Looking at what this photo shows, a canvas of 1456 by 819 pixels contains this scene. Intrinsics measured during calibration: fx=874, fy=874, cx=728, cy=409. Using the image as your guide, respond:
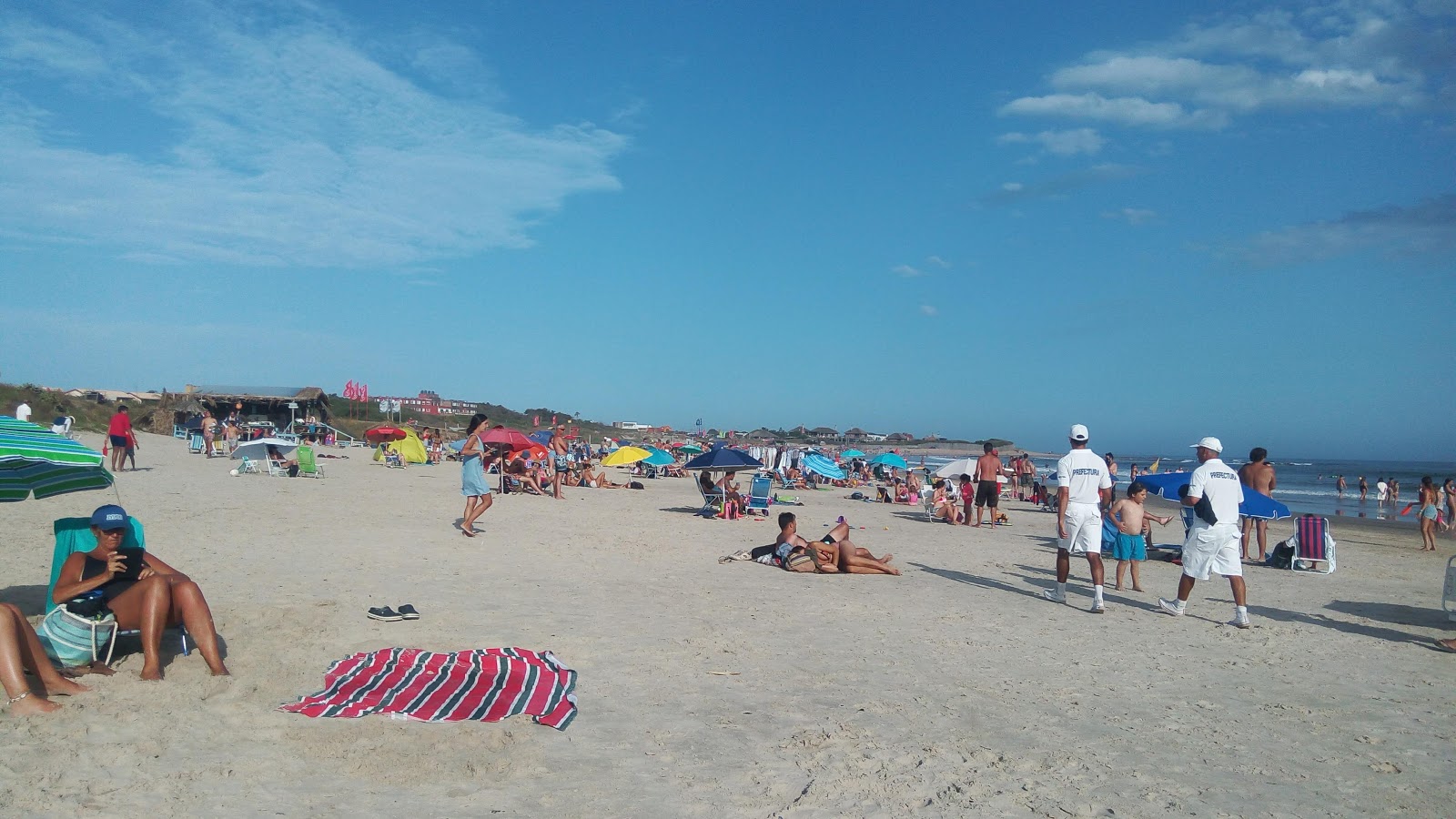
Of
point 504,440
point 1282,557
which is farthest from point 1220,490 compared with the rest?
point 504,440

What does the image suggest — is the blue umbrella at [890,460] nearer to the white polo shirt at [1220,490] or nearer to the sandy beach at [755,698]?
the sandy beach at [755,698]

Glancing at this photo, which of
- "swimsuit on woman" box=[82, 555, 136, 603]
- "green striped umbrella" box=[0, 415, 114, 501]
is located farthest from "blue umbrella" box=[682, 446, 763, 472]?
"swimsuit on woman" box=[82, 555, 136, 603]

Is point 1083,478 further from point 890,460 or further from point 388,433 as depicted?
point 388,433

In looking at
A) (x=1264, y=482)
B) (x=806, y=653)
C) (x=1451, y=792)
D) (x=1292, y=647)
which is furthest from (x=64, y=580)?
(x=1264, y=482)

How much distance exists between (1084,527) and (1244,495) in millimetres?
3451

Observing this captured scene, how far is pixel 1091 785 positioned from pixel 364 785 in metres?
3.05

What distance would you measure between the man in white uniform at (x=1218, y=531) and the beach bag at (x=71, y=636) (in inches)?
305

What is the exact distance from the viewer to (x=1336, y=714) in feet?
16.2

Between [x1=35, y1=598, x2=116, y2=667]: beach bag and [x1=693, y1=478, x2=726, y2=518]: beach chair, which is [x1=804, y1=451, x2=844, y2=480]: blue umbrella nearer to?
[x1=693, y1=478, x2=726, y2=518]: beach chair

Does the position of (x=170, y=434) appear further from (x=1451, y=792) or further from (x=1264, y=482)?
(x=1451, y=792)

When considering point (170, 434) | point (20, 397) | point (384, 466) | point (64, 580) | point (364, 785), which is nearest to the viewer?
point (364, 785)

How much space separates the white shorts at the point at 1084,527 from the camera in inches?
303

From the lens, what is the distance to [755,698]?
490 cm

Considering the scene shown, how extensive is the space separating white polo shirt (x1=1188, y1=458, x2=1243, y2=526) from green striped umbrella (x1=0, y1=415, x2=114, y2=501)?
7.77 metres
